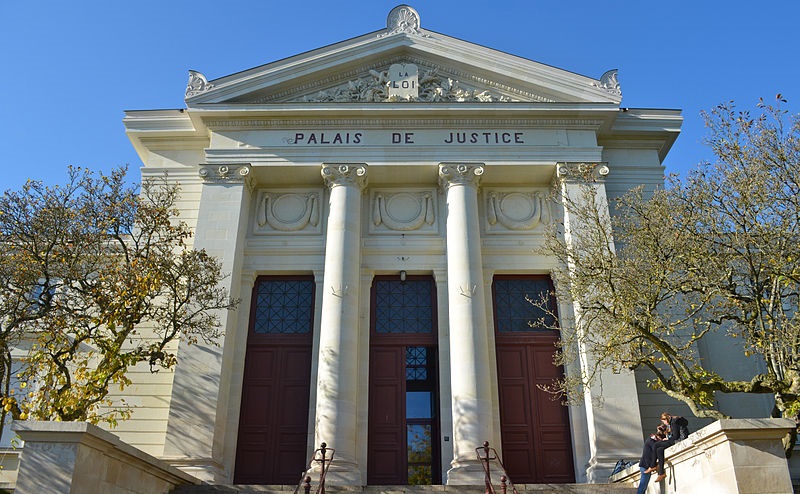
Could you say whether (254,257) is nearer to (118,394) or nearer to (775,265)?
(118,394)

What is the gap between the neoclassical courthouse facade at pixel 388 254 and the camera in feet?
56.4

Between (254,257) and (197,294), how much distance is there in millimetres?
4629

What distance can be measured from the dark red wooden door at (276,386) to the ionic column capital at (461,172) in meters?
5.15

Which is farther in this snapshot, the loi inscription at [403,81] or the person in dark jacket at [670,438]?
the loi inscription at [403,81]

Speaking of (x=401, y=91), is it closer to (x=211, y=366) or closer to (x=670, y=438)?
(x=211, y=366)

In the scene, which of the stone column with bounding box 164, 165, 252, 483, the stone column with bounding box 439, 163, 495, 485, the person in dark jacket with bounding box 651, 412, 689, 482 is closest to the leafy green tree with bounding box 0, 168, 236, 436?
the stone column with bounding box 164, 165, 252, 483

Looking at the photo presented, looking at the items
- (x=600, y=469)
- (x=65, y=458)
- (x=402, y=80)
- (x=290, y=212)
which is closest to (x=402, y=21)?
(x=402, y=80)

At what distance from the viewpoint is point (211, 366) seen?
17312 millimetres

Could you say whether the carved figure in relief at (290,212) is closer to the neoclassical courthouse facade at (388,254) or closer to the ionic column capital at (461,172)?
the neoclassical courthouse facade at (388,254)

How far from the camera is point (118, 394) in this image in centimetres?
1778

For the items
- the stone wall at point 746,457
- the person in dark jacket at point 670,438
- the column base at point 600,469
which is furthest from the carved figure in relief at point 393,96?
the stone wall at point 746,457

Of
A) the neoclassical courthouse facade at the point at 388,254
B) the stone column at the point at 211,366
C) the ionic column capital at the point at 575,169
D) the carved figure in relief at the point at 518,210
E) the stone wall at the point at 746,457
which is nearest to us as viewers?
the stone wall at the point at 746,457

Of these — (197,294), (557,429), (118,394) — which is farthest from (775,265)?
(118,394)

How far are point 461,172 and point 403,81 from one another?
371cm
